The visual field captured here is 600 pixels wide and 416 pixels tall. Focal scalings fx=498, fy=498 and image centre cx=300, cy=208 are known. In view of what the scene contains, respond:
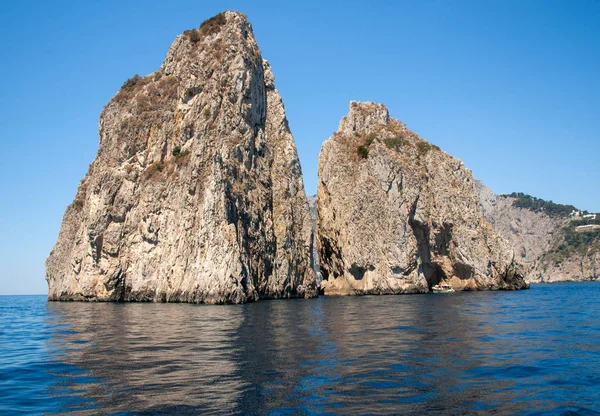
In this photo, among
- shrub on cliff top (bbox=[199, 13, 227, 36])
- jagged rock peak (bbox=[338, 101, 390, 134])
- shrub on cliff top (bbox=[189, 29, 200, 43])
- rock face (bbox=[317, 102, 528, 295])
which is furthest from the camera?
jagged rock peak (bbox=[338, 101, 390, 134])

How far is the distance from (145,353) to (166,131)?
62326 millimetres

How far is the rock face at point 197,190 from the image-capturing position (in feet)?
214

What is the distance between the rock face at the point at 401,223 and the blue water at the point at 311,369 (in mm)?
53292

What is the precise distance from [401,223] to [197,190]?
36606 mm

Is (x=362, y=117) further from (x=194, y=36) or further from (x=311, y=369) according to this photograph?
(x=311, y=369)

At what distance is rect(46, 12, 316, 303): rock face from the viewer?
2564 inches

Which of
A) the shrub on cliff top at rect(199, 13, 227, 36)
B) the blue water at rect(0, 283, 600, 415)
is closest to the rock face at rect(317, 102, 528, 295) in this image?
the shrub on cliff top at rect(199, 13, 227, 36)

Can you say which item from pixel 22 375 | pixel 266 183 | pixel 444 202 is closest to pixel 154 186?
pixel 266 183

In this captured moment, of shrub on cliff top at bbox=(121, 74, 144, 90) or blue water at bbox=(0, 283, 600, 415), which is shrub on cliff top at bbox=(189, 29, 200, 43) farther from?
blue water at bbox=(0, 283, 600, 415)

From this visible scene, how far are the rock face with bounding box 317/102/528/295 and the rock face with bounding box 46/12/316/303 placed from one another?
13.0 metres

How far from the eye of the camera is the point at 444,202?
90312mm

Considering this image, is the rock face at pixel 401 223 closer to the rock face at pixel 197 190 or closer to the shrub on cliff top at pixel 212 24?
the rock face at pixel 197 190

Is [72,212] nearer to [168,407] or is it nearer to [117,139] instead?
[117,139]

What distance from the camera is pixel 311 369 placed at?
59.1 feet
